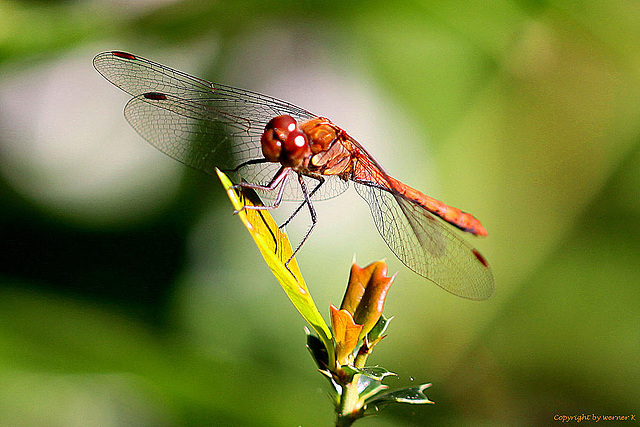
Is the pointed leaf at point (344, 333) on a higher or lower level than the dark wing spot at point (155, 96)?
lower

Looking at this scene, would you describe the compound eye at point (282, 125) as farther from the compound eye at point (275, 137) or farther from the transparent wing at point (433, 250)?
the transparent wing at point (433, 250)

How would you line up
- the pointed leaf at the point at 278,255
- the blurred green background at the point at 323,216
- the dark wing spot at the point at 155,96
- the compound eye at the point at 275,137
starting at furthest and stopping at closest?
the blurred green background at the point at 323,216, the dark wing spot at the point at 155,96, the compound eye at the point at 275,137, the pointed leaf at the point at 278,255

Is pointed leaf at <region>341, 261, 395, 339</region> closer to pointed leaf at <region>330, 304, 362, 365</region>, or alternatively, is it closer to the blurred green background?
pointed leaf at <region>330, 304, 362, 365</region>

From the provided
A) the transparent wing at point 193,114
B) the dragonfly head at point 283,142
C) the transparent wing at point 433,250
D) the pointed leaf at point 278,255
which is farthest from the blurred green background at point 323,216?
the pointed leaf at point 278,255

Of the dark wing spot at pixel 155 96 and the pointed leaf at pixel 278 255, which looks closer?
the pointed leaf at pixel 278 255

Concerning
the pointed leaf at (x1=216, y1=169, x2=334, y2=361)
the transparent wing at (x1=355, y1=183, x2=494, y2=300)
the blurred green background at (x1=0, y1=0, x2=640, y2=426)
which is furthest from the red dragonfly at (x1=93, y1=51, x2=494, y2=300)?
the blurred green background at (x1=0, y1=0, x2=640, y2=426)

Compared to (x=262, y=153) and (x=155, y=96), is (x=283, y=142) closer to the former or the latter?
(x=262, y=153)

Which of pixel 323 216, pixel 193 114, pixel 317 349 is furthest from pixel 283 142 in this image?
pixel 323 216
